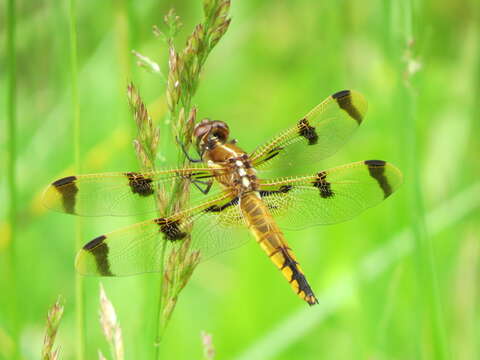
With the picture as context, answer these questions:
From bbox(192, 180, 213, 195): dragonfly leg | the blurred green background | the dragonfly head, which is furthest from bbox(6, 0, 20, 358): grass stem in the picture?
the dragonfly head

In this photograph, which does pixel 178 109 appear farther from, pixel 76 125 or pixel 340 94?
pixel 340 94

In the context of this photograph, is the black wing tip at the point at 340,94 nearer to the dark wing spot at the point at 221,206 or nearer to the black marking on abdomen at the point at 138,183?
the dark wing spot at the point at 221,206

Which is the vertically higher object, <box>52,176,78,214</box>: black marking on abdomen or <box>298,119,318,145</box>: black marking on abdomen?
<box>298,119,318,145</box>: black marking on abdomen

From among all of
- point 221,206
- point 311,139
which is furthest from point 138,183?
point 311,139

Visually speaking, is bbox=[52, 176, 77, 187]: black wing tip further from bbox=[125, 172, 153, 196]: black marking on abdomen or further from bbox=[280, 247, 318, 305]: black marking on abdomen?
bbox=[280, 247, 318, 305]: black marking on abdomen

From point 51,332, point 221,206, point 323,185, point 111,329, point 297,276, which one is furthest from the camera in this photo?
point 323,185

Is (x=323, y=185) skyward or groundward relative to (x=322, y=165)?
groundward

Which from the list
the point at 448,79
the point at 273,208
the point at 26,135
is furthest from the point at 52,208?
the point at 448,79

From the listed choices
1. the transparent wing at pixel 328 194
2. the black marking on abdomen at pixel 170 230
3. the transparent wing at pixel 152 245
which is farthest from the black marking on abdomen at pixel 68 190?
the transparent wing at pixel 328 194
